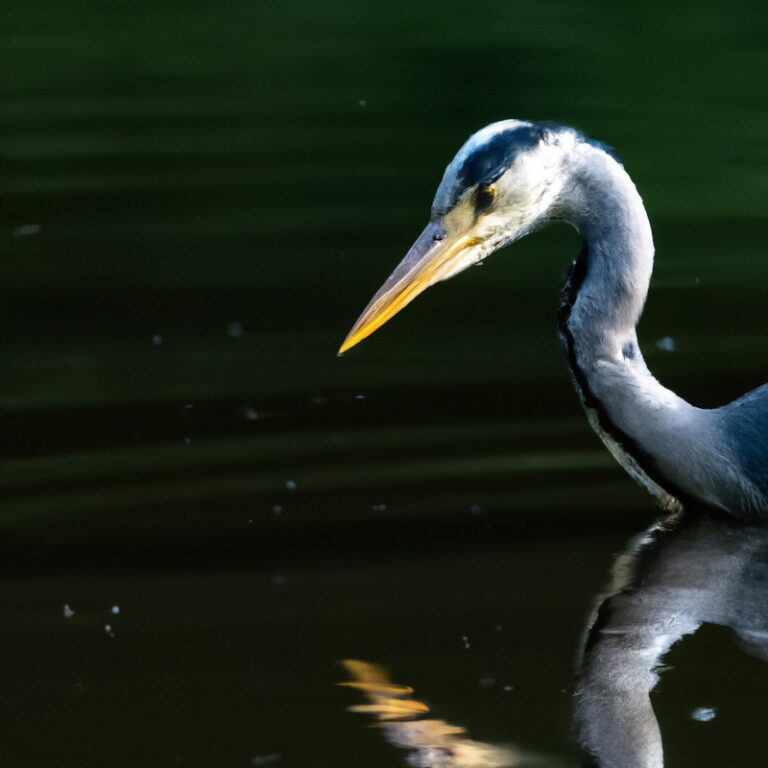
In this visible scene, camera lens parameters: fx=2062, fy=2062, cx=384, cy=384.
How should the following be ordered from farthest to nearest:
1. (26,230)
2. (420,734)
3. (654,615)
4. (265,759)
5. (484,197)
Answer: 1. (26,230)
2. (484,197)
3. (654,615)
4. (420,734)
5. (265,759)

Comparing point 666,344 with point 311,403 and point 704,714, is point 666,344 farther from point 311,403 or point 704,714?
point 704,714

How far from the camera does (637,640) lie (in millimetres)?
4867

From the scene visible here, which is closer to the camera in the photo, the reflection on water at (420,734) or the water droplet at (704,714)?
the reflection on water at (420,734)

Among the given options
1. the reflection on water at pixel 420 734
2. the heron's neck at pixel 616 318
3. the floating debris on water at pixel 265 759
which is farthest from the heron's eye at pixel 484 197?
the floating debris on water at pixel 265 759

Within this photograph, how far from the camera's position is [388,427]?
6.37 meters

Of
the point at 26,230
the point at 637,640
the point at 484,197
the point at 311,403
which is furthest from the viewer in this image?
the point at 26,230

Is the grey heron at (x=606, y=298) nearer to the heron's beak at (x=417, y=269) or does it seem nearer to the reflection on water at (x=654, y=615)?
the heron's beak at (x=417, y=269)

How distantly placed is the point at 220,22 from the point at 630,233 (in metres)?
9.20

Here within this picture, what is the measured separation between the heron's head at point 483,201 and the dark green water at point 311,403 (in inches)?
23.6

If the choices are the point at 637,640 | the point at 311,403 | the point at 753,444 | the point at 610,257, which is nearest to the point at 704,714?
the point at 637,640

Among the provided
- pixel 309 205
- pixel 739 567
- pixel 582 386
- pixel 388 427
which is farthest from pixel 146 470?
pixel 309 205

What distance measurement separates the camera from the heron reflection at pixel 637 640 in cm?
421

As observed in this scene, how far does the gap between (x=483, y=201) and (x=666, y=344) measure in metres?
1.79

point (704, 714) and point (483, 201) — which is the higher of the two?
point (483, 201)
